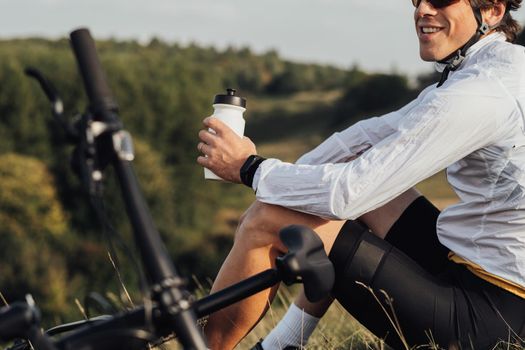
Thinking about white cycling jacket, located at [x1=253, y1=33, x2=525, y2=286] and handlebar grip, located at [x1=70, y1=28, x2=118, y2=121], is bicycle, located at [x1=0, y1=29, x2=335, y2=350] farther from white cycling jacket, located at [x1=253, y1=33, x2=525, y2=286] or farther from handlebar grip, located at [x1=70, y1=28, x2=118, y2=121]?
white cycling jacket, located at [x1=253, y1=33, x2=525, y2=286]

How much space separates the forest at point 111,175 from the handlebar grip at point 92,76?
32.1 metres

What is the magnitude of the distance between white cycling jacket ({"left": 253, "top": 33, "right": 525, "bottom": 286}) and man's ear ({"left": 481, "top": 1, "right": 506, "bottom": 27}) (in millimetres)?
178

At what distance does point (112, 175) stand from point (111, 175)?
1622mm

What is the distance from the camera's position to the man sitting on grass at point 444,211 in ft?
8.36

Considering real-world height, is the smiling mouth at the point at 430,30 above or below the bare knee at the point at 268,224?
above

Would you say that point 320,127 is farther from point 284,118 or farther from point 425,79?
point 425,79

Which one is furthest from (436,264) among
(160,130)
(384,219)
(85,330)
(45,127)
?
(160,130)

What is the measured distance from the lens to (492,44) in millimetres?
2857

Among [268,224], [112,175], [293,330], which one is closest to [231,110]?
[268,224]

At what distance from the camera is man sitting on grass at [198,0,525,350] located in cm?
255

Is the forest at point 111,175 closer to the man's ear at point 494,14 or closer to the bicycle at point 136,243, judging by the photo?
the man's ear at point 494,14

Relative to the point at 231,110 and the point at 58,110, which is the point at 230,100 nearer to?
the point at 231,110

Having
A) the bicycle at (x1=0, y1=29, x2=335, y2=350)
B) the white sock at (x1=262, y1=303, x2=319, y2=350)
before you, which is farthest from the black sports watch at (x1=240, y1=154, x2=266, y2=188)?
the bicycle at (x1=0, y1=29, x2=335, y2=350)

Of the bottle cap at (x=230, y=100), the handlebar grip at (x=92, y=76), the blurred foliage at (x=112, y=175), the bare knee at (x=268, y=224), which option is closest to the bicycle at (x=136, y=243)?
the handlebar grip at (x=92, y=76)
